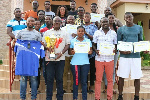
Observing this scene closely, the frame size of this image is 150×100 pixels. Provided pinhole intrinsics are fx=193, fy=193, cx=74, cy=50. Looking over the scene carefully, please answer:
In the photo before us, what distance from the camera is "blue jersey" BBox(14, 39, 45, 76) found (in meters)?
4.13

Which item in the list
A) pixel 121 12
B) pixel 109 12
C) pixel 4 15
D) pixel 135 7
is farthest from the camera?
pixel 121 12

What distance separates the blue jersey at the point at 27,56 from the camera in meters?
4.13

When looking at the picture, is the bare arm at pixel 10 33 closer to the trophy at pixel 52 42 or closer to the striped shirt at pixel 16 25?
the striped shirt at pixel 16 25

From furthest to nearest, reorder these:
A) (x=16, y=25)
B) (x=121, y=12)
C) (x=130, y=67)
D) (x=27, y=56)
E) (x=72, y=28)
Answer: (x=121, y=12)
(x=16, y=25)
(x=72, y=28)
(x=130, y=67)
(x=27, y=56)

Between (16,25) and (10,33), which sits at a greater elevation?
(16,25)

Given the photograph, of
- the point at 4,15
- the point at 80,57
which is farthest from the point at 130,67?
the point at 4,15

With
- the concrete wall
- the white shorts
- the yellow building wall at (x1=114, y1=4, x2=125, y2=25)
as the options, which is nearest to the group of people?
the white shorts

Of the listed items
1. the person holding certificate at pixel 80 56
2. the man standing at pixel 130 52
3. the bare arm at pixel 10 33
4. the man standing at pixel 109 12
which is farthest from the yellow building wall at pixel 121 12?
the bare arm at pixel 10 33

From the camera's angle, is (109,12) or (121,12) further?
(121,12)

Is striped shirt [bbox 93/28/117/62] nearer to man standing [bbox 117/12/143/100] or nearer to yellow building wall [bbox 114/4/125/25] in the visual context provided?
man standing [bbox 117/12/143/100]

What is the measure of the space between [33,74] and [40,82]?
1191 mm

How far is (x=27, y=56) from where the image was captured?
4160mm

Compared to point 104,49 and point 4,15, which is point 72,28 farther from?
point 4,15

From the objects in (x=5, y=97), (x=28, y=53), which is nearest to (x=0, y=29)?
(x=5, y=97)
